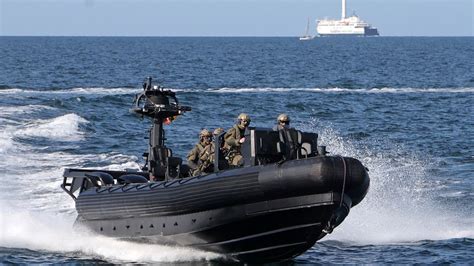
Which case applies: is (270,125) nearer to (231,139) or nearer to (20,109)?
(20,109)

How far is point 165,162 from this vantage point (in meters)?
20.2

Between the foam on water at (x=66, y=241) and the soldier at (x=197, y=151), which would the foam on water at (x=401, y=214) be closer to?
the soldier at (x=197, y=151)

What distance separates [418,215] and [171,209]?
653cm

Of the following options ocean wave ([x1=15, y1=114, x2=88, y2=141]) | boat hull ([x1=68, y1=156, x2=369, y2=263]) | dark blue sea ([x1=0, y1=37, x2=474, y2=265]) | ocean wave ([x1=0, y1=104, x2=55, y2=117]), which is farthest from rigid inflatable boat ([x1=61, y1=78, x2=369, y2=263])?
ocean wave ([x1=0, y1=104, x2=55, y2=117])

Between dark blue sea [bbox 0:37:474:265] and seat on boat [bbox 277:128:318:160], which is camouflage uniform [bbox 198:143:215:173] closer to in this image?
dark blue sea [bbox 0:37:474:265]

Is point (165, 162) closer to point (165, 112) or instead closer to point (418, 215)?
point (165, 112)

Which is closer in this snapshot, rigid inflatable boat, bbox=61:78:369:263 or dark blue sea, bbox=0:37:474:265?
rigid inflatable boat, bbox=61:78:369:263

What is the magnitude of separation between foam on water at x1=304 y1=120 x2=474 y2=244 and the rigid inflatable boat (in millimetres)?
3251

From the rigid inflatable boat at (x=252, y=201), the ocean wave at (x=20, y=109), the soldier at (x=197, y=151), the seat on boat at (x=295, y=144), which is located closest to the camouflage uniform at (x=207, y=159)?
the soldier at (x=197, y=151)

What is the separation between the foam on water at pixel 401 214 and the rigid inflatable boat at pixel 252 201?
10.7 feet

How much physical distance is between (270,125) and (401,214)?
18.2 m

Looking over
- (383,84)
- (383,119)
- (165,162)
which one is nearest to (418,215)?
(165,162)

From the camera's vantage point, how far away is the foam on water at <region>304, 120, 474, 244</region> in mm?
21266

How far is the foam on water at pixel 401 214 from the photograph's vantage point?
69.8ft
